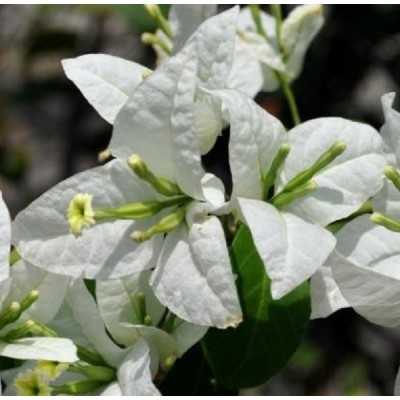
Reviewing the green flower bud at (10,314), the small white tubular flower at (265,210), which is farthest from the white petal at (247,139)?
the green flower bud at (10,314)

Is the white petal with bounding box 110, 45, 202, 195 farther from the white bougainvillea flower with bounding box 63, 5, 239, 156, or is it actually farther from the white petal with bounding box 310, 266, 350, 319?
the white petal with bounding box 310, 266, 350, 319

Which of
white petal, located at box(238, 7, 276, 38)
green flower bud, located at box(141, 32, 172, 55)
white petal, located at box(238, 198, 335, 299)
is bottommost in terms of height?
white petal, located at box(238, 198, 335, 299)

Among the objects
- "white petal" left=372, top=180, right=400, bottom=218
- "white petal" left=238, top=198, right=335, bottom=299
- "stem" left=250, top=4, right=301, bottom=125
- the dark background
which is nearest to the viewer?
"white petal" left=238, top=198, right=335, bottom=299

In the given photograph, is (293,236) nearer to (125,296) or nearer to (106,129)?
(125,296)

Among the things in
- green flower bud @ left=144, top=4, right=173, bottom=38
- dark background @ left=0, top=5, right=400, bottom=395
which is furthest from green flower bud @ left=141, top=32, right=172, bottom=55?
dark background @ left=0, top=5, right=400, bottom=395

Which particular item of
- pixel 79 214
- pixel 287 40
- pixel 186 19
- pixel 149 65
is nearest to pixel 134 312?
pixel 79 214

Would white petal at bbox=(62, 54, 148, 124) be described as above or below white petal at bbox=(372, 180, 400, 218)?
above

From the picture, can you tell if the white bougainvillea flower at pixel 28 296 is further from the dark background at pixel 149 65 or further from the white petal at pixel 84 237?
the dark background at pixel 149 65
